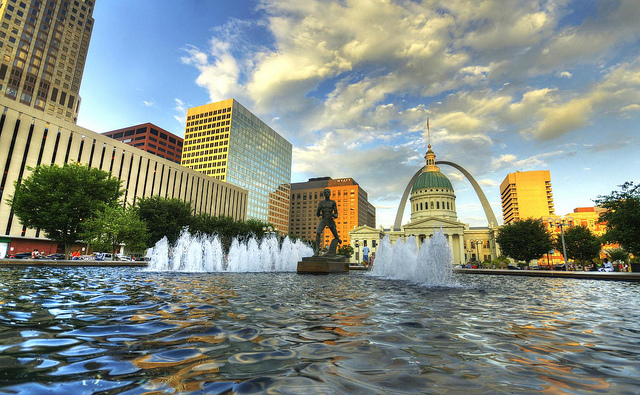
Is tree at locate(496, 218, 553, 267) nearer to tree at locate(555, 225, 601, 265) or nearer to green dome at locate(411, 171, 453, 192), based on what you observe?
tree at locate(555, 225, 601, 265)

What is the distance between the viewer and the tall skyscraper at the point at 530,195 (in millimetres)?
124438

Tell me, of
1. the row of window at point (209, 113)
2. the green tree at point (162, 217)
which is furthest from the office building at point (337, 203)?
the green tree at point (162, 217)

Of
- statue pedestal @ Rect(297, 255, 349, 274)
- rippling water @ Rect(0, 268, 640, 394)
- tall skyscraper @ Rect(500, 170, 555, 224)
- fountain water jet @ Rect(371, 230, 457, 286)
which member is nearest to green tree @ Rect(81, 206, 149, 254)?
statue pedestal @ Rect(297, 255, 349, 274)

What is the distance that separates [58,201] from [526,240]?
60.7 meters

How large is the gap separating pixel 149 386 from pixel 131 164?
7257 cm

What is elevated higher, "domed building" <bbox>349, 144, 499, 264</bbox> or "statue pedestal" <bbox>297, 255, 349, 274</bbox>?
"domed building" <bbox>349, 144, 499, 264</bbox>

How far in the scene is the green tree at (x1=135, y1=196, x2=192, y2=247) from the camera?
1612 inches

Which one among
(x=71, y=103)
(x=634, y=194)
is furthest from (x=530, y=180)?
(x=71, y=103)

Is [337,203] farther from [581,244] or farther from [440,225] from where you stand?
[581,244]

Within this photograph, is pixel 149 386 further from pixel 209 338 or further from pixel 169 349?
pixel 209 338

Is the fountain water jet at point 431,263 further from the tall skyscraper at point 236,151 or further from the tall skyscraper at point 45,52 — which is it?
the tall skyscraper at point 236,151

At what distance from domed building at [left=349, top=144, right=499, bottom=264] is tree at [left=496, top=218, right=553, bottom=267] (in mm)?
39078

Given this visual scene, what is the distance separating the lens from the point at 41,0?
70938 millimetres

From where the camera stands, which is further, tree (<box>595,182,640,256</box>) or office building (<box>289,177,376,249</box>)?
office building (<box>289,177,376,249</box>)
